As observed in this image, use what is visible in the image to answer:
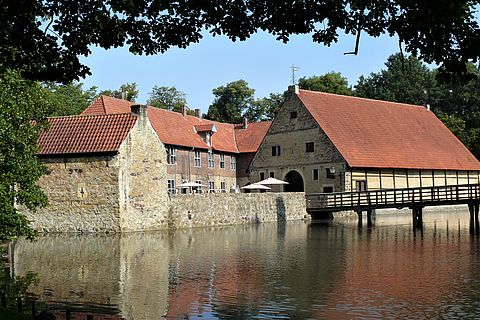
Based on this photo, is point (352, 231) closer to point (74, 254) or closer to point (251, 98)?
point (74, 254)

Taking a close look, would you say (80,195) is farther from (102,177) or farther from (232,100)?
(232,100)

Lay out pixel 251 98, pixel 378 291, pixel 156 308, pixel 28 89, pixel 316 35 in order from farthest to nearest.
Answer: pixel 251 98
pixel 28 89
pixel 378 291
pixel 156 308
pixel 316 35

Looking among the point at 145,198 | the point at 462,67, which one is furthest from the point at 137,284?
the point at 145,198

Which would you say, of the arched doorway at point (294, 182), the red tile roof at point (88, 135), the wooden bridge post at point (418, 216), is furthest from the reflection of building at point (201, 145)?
the wooden bridge post at point (418, 216)

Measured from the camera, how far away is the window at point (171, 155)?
45.0 meters

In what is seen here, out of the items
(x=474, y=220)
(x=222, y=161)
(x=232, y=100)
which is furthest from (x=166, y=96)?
(x=474, y=220)

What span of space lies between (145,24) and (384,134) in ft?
137

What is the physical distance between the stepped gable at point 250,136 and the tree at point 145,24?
44.4 meters

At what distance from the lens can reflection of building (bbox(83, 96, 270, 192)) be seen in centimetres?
4525

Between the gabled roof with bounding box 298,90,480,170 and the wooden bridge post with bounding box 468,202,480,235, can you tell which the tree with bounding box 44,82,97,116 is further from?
the wooden bridge post with bounding box 468,202,480,235

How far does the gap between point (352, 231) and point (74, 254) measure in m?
14.0

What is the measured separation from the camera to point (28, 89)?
68.7 ft

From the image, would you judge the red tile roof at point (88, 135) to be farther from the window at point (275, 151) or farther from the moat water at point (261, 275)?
the window at point (275, 151)

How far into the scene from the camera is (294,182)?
4816cm
